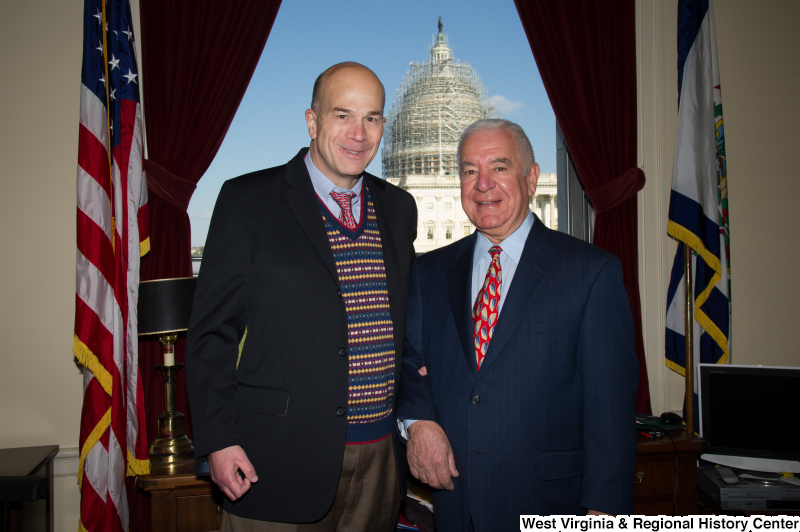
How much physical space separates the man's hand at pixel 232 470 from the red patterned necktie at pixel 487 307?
65cm

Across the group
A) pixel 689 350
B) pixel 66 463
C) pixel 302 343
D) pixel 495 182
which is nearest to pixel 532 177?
pixel 495 182

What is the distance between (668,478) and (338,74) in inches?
94.4

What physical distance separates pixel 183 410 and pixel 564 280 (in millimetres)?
2085

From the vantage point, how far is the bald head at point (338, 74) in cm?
154

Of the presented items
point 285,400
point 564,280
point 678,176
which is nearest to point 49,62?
point 285,400

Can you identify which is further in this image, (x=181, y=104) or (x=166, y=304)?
(x=181, y=104)

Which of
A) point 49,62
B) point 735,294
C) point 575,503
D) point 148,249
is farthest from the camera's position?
point 735,294

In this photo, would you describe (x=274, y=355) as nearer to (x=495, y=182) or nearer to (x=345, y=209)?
(x=345, y=209)

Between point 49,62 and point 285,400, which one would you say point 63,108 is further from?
point 285,400

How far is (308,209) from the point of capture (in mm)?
1514

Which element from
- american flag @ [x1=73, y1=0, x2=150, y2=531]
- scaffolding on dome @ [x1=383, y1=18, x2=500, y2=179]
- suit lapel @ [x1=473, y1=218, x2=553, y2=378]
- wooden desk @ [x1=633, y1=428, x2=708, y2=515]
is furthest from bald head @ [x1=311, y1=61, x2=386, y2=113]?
wooden desk @ [x1=633, y1=428, x2=708, y2=515]

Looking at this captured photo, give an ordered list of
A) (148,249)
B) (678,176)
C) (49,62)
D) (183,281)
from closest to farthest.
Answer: (183,281)
(148,249)
(49,62)
(678,176)

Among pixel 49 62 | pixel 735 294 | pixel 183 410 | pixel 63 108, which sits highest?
pixel 49 62

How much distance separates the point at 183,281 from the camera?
2365 mm
